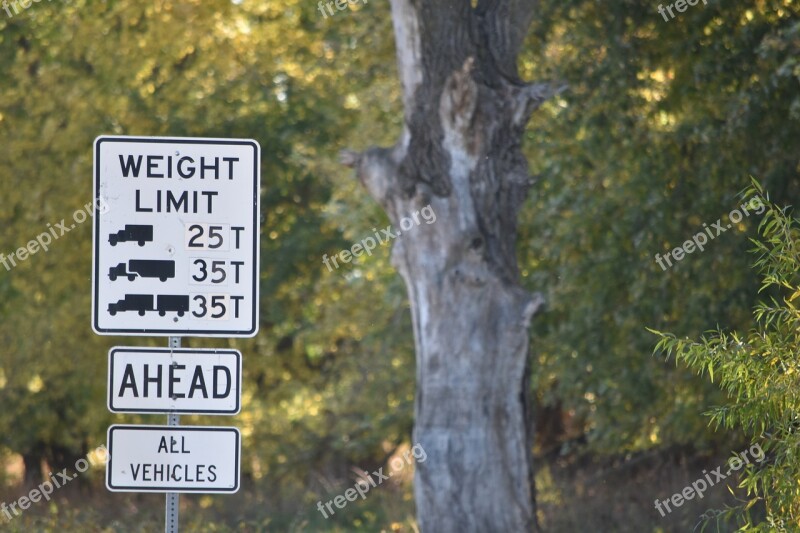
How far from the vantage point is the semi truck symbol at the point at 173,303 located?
5227 millimetres

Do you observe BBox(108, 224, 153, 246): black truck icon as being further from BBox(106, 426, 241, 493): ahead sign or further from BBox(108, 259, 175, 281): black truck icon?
BBox(106, 426, 241, 493): ahead sign

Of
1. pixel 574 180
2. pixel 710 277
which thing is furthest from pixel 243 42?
pixel 710 277

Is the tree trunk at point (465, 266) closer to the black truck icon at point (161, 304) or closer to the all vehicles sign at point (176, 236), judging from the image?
the all vehicles sign at point (176, 236)

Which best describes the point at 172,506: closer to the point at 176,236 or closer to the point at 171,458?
the point at 171,458

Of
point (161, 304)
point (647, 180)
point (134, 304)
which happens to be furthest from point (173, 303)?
point (647, 180)

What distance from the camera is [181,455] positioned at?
521cm

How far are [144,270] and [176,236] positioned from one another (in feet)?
0.69

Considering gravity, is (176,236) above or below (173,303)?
above

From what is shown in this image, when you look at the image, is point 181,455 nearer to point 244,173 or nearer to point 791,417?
point 244,173

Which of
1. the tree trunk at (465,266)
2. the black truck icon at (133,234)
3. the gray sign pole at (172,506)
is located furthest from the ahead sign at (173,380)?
the tree trunk at (465,266)

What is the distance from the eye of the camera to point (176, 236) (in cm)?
529

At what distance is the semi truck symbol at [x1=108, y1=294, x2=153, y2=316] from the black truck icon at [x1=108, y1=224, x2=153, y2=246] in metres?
0.24

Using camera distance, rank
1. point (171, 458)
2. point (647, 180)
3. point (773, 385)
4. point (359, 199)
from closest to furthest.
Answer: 1. point (171, 458)
2. point (773, 385)
3. point (647, 180)
4. point (359, 199)

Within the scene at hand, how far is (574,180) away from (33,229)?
7.66 meters
